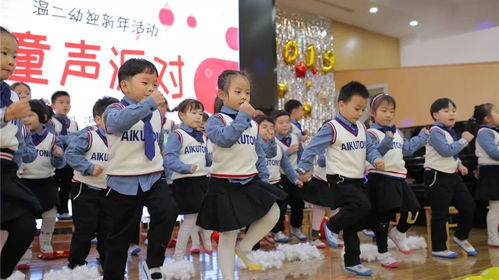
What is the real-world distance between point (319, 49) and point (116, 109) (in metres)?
7.35

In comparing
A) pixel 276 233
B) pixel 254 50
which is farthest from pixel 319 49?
pixel 276 233

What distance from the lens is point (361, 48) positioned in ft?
32.6

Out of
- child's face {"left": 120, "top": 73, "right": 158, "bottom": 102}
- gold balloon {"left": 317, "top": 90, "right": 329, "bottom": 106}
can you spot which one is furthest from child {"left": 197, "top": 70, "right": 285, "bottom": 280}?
gold balloon {"left": 317, "top": 90, "right": 329, "bottom": 106}

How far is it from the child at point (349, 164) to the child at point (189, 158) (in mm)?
1026

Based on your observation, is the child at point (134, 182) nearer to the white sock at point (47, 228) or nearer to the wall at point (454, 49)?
the white sock at point (47, 228)

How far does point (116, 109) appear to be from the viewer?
2301 mm

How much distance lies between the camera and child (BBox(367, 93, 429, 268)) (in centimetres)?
329

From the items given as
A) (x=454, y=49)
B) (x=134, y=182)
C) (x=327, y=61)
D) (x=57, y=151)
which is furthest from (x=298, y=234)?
(x=454, y=49)

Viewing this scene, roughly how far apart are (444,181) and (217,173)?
2.02m

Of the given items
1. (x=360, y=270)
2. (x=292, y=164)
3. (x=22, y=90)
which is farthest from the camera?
(x=292, y=164)

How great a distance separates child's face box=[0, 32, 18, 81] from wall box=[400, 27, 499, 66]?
8.40 meters

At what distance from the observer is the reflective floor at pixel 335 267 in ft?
9.77

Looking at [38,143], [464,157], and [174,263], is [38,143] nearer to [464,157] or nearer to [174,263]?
[174,263]

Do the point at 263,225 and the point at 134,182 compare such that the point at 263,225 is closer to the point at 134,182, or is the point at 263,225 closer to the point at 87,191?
the point at 134,182
